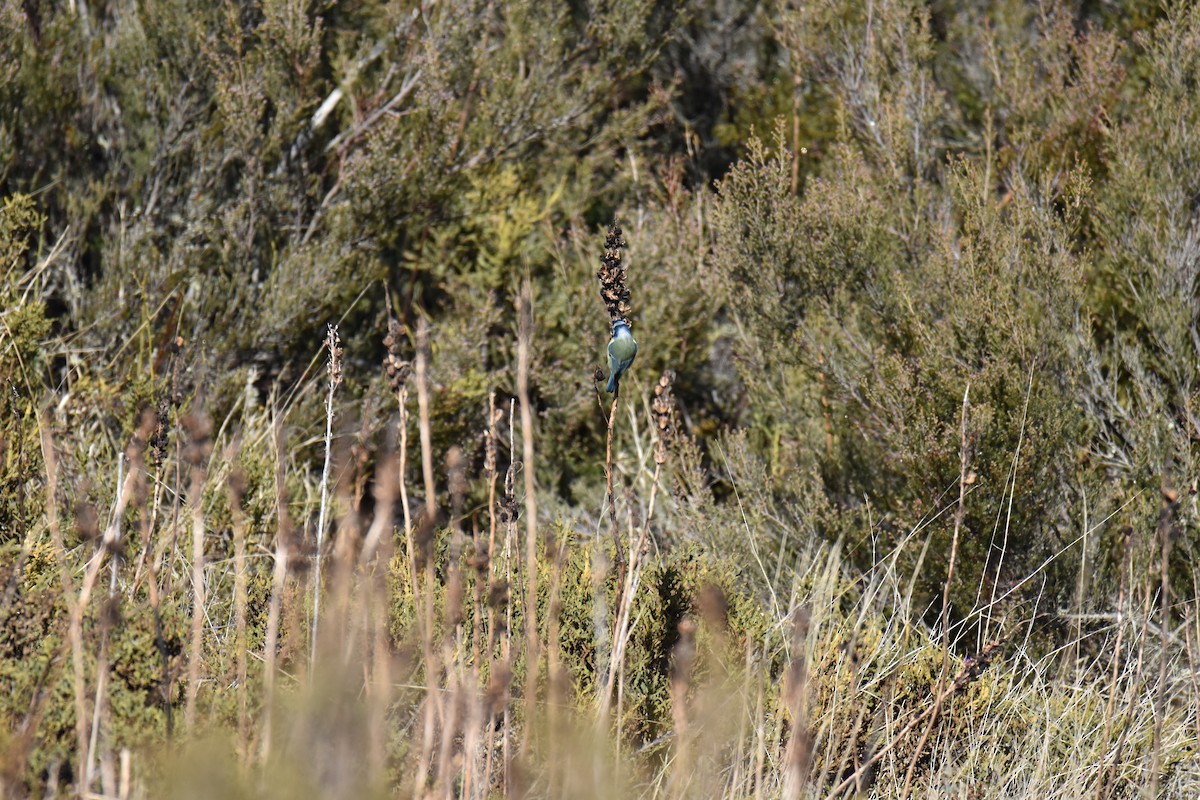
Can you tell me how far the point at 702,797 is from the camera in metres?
1.89

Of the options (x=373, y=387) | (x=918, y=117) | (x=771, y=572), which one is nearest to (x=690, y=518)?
(x=771, y=572)

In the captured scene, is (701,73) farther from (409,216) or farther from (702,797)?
(702,797)

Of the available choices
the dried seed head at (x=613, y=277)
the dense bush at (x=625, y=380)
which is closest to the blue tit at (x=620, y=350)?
the dried seed head at (x=613, y=277)

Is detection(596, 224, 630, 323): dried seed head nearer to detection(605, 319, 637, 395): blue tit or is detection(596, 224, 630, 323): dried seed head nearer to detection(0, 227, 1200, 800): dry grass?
detection(605, 319, 637, 395): blue tit

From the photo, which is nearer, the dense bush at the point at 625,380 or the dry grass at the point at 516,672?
the dry grass at the point at 516,672

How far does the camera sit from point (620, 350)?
6.56ft

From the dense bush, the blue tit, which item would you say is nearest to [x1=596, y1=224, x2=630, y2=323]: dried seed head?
the blue tit

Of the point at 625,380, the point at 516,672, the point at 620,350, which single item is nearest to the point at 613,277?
the point at 620,350

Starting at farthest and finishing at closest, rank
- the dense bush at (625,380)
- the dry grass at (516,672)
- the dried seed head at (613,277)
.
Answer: the dense bush at (625,380) < the dried seed head at (613,277) < the dry grass at (516,672)

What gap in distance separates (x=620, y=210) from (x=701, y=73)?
1.72 m

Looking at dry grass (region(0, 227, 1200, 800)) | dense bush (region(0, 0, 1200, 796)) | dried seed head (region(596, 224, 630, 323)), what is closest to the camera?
dry grass (region(0, 227, 1200, 800))

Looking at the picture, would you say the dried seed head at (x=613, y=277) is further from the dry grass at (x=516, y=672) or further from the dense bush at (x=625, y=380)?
the dense bush at (x=625, y=380)

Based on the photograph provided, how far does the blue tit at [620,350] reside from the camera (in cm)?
200

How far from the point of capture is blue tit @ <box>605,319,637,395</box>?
1996 mm
